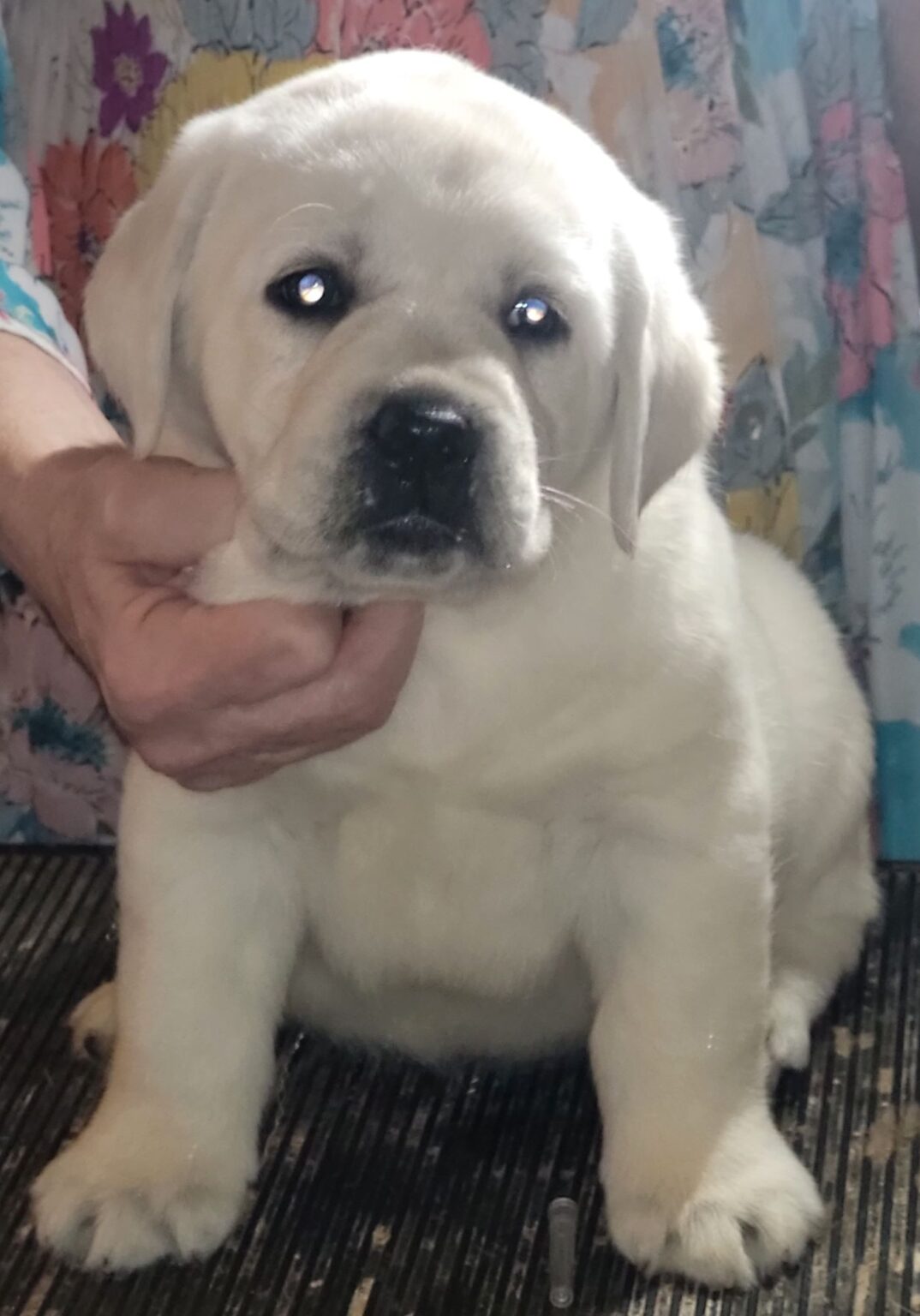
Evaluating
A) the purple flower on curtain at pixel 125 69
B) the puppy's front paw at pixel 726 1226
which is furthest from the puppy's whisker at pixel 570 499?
the purple flower on curtain at pixel 125 69

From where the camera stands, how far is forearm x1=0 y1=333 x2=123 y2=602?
1.39m

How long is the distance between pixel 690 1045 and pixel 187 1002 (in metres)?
0.40

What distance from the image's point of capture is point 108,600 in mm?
1258

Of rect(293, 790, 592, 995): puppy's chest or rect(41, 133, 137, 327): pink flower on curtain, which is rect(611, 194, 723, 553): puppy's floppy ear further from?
rect(41, 133, 137, 327): pink flower on curtain

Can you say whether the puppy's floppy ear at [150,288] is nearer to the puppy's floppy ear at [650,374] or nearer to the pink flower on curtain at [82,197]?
the puppy's floppy ear at [650,374]

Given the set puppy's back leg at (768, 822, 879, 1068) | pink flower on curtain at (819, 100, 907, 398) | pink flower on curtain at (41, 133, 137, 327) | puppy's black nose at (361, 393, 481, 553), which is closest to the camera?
puppy's black nose at (361, 393, 481, 553)

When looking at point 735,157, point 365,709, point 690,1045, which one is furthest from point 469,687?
point 735,157

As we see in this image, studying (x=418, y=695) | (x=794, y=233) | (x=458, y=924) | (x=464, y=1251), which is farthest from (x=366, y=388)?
(x=794, y=233)

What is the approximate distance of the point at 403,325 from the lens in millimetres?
1156

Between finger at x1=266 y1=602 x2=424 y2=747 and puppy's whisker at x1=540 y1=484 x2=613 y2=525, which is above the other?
puppy's whisker at x1=540 y1=484 x2=613 y2=525

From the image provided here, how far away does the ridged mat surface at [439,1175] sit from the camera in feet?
3.67

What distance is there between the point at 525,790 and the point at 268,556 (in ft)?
0.88

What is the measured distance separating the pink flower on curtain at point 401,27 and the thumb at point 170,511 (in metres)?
0.66

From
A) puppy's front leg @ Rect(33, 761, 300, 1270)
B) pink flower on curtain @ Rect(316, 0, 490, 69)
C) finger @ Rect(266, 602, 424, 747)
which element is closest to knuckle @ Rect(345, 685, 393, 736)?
finger @ Rect(266, 602, 424, 747)
